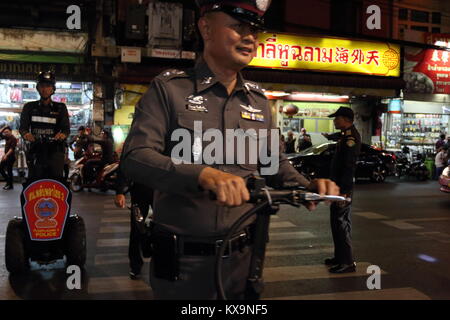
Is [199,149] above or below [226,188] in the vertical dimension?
above

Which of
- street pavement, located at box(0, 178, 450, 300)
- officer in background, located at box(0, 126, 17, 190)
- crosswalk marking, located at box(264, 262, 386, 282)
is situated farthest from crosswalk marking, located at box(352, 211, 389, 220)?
officer in background, located at box(0, 126, 17, 190)

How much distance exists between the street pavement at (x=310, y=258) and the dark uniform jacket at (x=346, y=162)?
1090 mm

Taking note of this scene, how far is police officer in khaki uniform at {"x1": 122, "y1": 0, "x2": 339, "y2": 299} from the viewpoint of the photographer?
1.92 metres

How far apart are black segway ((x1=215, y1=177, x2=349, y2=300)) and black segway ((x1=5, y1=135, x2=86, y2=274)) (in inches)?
140

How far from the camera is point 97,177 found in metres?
11.9

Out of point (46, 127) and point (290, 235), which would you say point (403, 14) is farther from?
point (46, 127)

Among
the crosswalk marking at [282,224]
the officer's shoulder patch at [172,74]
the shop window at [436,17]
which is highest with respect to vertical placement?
the shop window at [436,17]

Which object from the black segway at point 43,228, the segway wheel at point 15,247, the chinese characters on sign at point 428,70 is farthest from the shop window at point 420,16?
the segway wheel at point 15,247

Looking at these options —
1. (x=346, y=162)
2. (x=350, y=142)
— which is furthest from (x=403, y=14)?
(x=346, y=162)

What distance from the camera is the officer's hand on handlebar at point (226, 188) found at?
151cm

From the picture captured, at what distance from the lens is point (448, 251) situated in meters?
6.55

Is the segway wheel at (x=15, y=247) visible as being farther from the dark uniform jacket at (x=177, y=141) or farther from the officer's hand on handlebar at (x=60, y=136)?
the dark uniform jacket at (x=177, y=141)

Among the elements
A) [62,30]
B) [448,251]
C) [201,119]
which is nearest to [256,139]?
[201,119]

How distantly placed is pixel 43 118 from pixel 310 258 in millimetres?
→ 3922
